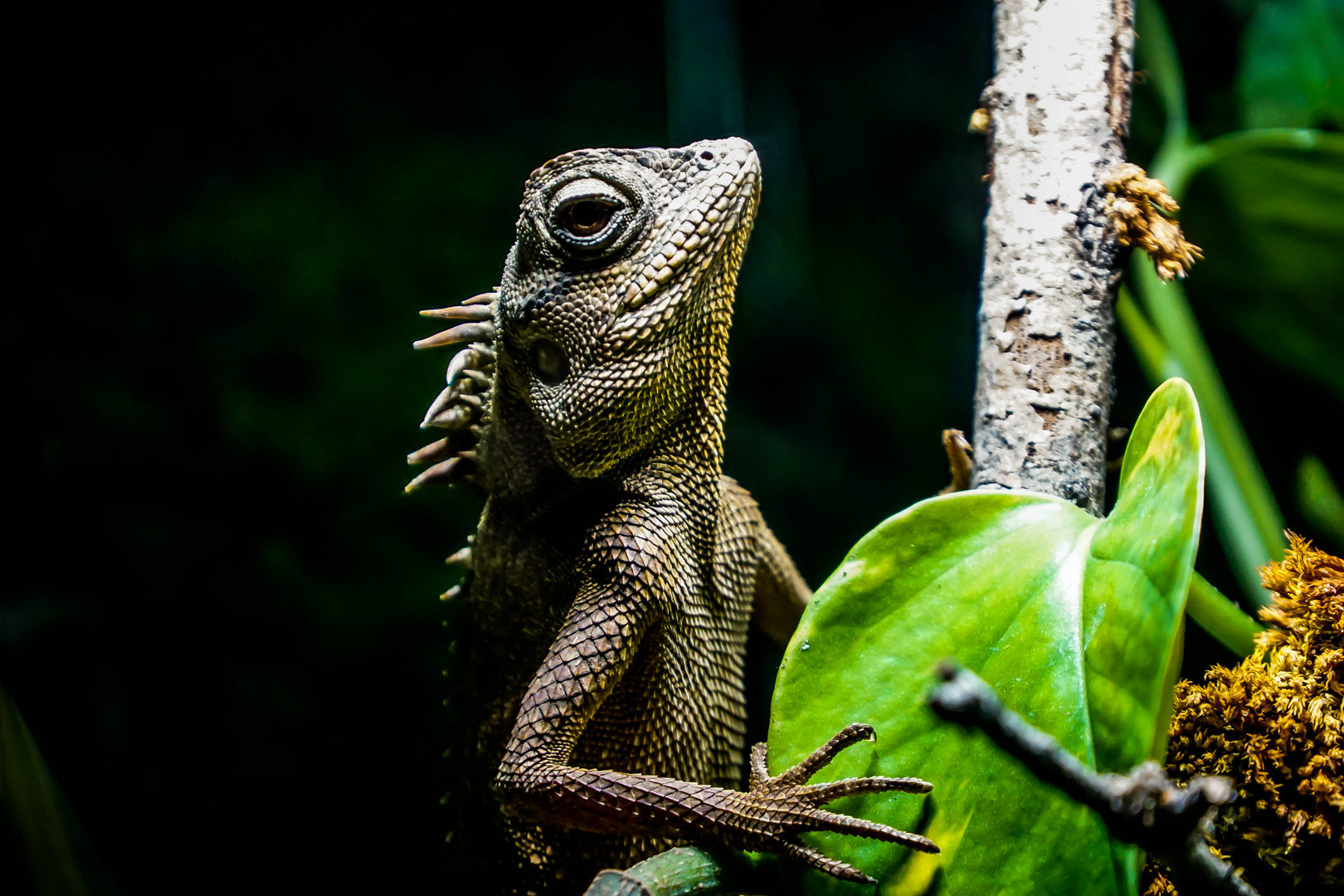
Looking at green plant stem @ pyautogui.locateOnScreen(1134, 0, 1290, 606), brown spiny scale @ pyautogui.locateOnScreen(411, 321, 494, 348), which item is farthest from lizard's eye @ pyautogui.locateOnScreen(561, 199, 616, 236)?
green plant stem @ pyautogui.locateOnScreen(1134, 0, 1290, 606)

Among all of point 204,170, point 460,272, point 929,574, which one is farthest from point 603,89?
point 929,574

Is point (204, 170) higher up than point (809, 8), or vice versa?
point (809, 8)

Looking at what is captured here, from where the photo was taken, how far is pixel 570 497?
1.67m

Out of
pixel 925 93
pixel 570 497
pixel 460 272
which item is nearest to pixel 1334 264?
pixel 925 93

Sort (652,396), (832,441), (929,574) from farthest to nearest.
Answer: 1. (832,441)
2. (652,396)
3. (929,574)

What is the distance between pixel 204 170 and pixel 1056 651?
2.51 metres

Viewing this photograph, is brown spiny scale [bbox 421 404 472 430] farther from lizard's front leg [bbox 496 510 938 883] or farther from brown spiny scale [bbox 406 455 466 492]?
lizard's front leg [bbox 496 510 938 883]

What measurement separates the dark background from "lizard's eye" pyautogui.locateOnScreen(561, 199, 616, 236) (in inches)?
33.5

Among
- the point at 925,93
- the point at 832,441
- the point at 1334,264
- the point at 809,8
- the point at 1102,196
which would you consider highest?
the point at 809,8

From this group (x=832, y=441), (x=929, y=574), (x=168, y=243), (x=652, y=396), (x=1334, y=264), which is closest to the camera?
(x=929, y=574)

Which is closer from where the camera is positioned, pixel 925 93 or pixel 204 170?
pixel 204 170

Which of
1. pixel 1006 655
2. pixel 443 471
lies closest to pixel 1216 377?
pixel 1006 655

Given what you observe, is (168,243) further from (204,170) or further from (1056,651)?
(1056,651)

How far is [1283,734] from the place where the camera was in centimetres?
111
